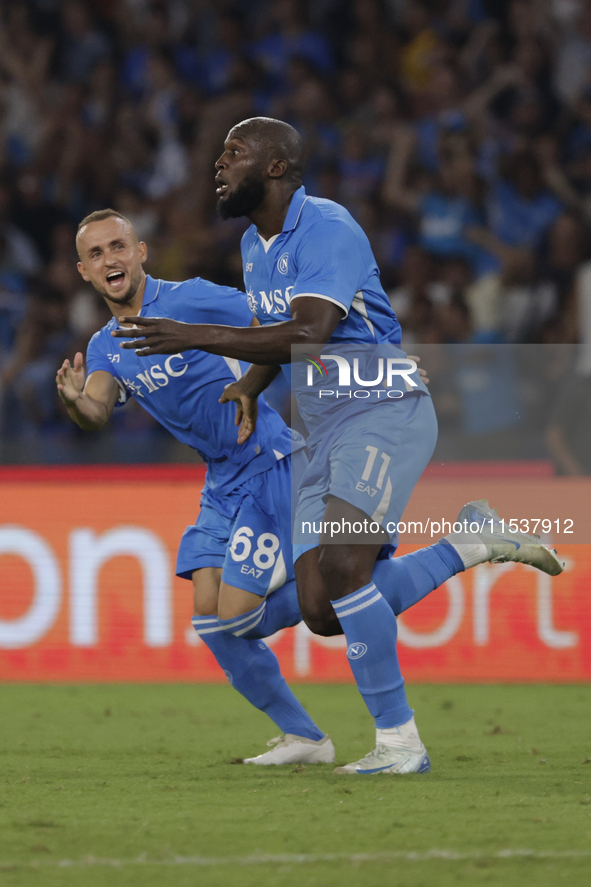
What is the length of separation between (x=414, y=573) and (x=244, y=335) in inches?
44.8

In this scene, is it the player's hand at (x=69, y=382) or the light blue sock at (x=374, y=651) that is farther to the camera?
the player's hand at (x=69, y=382)

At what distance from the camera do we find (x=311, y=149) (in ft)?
32.1

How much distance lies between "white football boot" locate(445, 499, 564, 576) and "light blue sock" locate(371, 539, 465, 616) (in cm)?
5

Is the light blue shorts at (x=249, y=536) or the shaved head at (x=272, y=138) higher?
the shaved head at (x=272, y=138)

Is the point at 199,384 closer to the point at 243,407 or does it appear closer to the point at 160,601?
the point at 243,407

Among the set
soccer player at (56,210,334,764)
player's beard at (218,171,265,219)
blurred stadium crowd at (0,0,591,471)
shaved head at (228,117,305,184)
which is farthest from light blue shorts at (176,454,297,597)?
blurred stadium crowd at (0,0,591,471)

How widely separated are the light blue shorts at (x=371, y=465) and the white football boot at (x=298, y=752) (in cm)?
77

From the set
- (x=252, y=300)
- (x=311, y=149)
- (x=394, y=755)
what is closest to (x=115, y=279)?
(x=252, y=300)

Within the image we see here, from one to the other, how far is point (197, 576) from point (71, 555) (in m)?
2.42

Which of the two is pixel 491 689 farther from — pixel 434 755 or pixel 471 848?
pixel 471 848

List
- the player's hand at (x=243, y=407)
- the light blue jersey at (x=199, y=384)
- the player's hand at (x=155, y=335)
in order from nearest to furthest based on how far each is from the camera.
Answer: the player's hand at (x=155, y=335)
the player's hand at (x=243, y=407)
the light blue jersey at (x=199, y=384)

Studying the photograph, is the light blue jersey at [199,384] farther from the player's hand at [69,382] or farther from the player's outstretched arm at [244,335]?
the player's outstretched arm at [244,335]

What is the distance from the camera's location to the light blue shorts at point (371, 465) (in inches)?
155

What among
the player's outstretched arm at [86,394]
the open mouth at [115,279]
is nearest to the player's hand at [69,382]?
the player's outstretched arm at [86,394]
